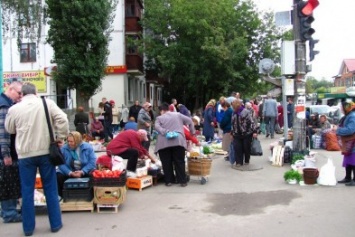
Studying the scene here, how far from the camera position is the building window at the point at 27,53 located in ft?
101

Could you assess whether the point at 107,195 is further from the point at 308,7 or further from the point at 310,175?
the point at 308,7

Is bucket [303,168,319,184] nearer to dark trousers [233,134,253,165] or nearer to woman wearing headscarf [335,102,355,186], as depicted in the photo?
woman wearing headscarf [335,102,355,186]

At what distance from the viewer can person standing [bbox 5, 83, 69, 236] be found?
17.3 ft

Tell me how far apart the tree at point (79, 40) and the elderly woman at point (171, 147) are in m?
12.9

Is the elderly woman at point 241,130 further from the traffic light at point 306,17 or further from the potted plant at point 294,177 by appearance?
the traffic light at point 306,17

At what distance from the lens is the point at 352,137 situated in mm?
7906

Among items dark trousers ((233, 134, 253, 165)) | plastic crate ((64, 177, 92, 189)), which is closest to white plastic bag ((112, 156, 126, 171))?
plastic crate ((64, 177, 92, 189))

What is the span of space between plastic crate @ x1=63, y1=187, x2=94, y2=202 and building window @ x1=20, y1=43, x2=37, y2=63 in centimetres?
2643

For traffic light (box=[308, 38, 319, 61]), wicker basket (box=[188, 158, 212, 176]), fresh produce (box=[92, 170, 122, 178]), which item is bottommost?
wicker basket (box=[188, 158, 212, 176])

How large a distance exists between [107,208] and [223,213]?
72.1 inches

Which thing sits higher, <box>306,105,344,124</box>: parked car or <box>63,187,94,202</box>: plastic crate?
<box>306,105,344,124</box>: parked car

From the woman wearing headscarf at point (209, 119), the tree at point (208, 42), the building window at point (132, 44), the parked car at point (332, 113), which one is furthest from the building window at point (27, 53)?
the parked car at point (332, 113)

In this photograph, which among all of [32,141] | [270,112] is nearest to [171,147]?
[32,141]

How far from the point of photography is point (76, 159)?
280 inches
